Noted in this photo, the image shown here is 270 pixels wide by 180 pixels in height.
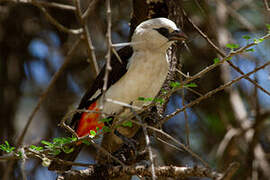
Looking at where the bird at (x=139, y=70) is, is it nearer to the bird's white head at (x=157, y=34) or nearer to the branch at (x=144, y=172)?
the bird's white head at (x=157, y=34)

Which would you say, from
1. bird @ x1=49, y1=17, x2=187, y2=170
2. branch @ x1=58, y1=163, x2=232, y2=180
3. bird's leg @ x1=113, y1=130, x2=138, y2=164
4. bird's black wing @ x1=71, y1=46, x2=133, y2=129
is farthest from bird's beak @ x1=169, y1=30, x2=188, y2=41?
branch @ x1=58, y1=163, x2=232, y2=180

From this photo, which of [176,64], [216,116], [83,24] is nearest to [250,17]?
[216,116]

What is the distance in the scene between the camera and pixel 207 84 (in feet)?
14.3

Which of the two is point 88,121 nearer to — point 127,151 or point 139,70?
point 127,151

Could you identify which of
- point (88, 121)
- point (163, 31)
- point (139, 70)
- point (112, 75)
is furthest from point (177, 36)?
point (88, 121)

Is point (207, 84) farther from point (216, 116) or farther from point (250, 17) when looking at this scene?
point (250, 17)

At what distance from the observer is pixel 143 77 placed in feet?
9.09

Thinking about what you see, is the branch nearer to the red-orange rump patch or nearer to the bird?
the bird

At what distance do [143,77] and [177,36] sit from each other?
37 centimetres

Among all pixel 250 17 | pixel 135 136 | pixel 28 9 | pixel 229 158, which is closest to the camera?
pixel 135 136

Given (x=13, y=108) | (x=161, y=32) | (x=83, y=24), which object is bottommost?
(x=13, y=108)

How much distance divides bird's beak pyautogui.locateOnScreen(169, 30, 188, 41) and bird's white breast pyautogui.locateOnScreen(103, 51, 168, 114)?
140 millimetres

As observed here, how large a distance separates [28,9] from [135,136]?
7.78ft

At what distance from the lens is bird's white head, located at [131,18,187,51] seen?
2834 millimetres
